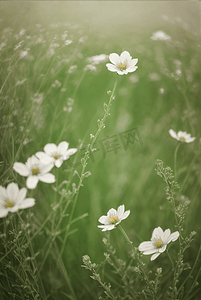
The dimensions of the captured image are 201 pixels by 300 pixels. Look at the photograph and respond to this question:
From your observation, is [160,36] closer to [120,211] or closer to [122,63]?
[122,63]

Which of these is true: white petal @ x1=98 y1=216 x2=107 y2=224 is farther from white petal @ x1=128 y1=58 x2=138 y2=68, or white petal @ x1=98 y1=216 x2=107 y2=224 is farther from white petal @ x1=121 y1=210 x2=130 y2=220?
white petal @ x1=128 y1=58 x2=138 y2=68

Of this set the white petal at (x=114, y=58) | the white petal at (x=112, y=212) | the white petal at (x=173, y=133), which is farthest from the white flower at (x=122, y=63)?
the white petal at (x=112, y=212)

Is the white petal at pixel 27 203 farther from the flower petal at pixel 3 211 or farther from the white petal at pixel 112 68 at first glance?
the white petal at pixel 112 68

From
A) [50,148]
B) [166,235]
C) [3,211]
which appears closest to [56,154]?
[50,148]

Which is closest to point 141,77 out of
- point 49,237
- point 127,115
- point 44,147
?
point 127,115

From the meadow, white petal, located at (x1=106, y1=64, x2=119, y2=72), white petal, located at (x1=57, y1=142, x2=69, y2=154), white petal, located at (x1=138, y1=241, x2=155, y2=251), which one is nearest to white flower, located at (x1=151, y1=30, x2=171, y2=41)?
the meadow

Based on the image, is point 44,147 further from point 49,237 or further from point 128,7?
point 128,7
